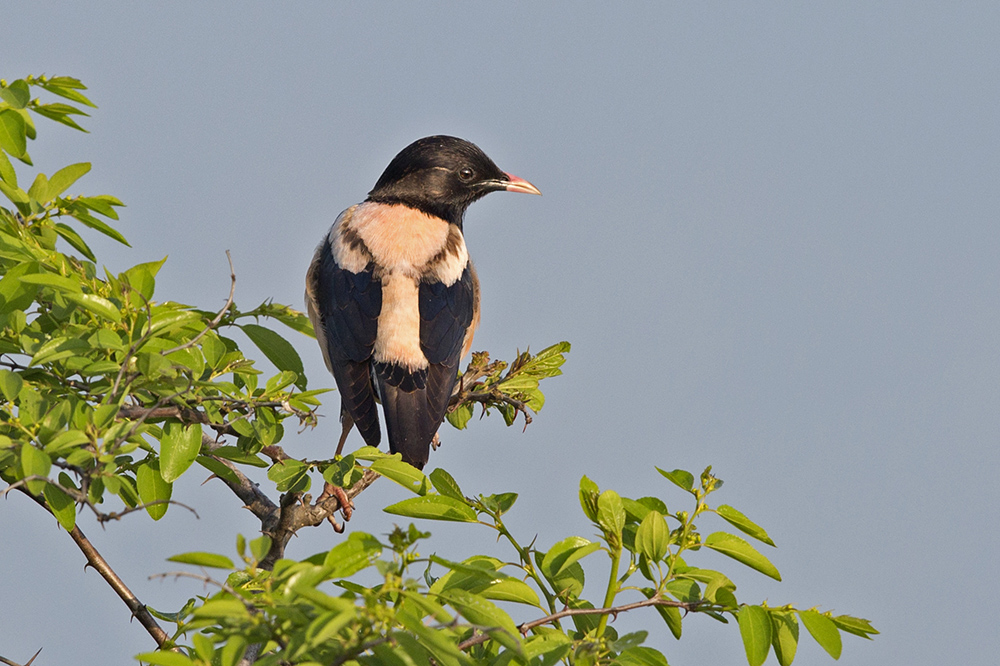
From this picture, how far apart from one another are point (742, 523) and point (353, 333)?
9.41 feet

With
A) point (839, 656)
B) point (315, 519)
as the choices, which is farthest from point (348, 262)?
point (839, 656)

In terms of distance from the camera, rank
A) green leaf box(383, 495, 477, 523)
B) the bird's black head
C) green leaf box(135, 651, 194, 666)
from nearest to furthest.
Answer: green leaf box(135, 651, 194, 666) < green leaf box(383, 495, 477, 523) < the bird's black head

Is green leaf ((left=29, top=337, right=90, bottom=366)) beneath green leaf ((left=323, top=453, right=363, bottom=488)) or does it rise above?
above

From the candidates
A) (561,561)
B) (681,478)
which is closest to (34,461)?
(561,561)

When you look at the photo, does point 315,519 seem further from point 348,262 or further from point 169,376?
point 348,262

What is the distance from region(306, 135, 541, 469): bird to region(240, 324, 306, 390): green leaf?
1.22 meters

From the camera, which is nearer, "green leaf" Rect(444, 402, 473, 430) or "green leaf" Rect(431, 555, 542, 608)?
"green leaf" Rect(431, 555, 542, 608)

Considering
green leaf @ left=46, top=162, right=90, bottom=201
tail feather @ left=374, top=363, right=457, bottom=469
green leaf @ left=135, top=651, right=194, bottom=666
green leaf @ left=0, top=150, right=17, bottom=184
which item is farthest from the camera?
tail feather @ left=374, top=363, right=457, bottom=469

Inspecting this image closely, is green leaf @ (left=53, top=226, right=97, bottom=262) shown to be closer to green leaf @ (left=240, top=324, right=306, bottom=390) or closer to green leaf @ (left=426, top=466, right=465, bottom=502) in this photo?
green leaf @ (left=240, top=324, right=306, bottom=390)

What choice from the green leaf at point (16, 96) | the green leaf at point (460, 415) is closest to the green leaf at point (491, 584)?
the green leaf at point (460, 415)

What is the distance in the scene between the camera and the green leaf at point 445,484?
3660 millimetres

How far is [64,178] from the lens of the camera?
4.59 metres

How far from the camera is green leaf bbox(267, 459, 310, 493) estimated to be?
13.3ft

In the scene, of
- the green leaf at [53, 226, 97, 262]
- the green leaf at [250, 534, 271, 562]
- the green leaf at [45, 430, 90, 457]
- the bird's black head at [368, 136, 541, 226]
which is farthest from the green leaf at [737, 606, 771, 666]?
the bird's black head at [368, 136, 541, 226]
